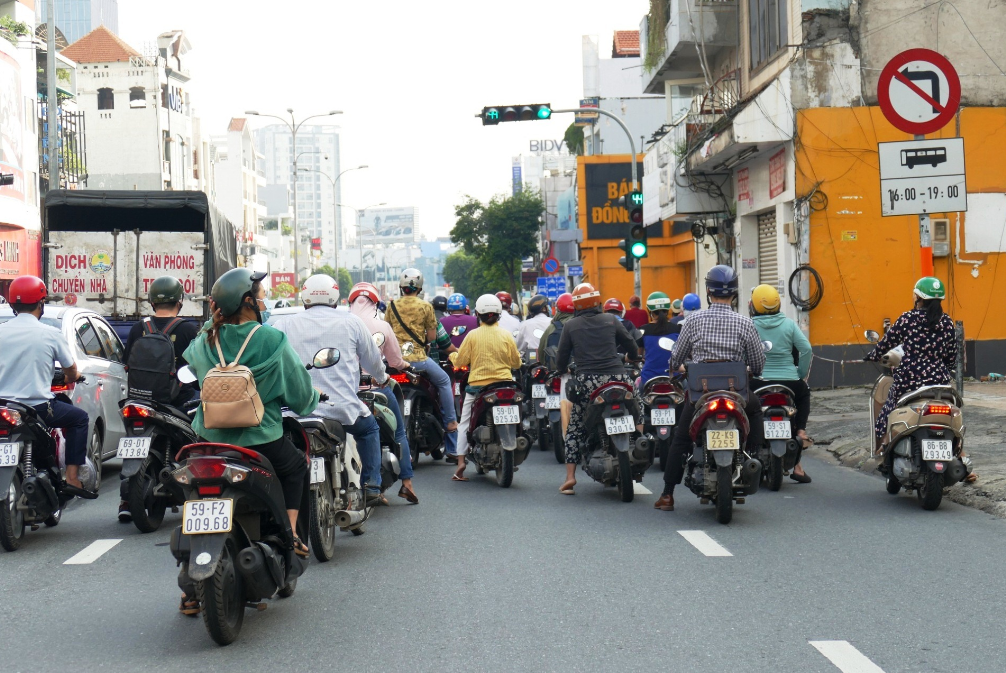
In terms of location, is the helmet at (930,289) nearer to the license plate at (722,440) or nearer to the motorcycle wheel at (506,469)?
the license plate at (722,440)

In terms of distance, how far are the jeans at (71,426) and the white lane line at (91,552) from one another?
2.10 feet

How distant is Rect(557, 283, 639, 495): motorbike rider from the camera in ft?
33.3

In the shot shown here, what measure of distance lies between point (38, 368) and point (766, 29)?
57.5 ft

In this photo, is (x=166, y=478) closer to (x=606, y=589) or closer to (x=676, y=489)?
(x=606, y=589)

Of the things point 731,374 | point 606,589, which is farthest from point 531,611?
point 731,374

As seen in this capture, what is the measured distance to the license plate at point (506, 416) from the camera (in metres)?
10.6

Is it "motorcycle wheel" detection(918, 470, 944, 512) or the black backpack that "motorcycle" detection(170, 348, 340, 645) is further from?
"motorcycle wheel" detection(918, 470, 944, 512)

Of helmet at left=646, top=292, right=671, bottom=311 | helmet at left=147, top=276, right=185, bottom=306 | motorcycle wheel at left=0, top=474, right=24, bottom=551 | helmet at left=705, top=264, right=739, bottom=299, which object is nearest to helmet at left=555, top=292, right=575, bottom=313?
helmet at left=646, top=292, right=671, bottom=311

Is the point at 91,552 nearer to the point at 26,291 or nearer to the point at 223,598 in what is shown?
the point at 26,291

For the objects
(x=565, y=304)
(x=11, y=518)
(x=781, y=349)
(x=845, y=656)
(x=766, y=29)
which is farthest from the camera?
(x=766, y=29)

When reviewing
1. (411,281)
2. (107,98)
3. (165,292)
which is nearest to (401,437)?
(165,292)

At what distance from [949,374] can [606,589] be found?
4.12m

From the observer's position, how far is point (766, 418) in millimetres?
10094

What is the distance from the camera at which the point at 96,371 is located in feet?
36.3
